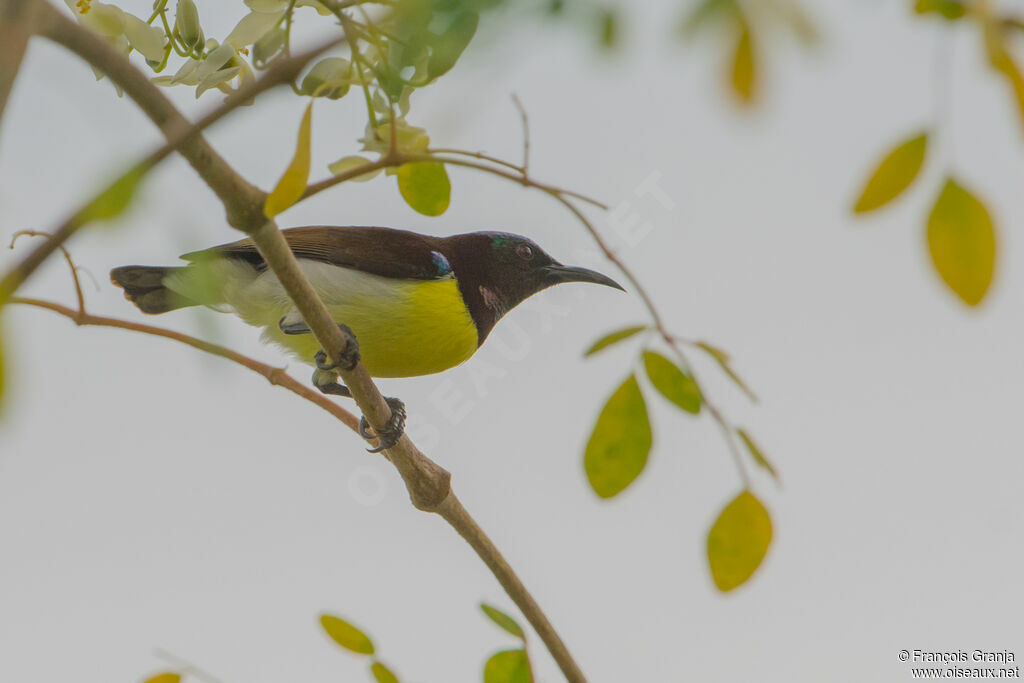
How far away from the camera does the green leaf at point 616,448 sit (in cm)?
149

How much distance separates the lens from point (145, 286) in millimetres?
4551

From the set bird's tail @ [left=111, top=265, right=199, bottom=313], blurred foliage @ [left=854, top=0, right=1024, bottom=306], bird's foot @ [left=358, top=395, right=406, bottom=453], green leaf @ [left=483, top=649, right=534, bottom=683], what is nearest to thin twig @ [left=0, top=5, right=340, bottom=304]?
blurred foliage @ [left=854, top=0, right=1024, bottom=306]

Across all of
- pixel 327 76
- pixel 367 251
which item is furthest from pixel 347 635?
pixel 367 251

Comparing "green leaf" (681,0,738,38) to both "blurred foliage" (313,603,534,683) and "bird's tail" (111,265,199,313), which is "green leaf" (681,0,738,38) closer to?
"blurred foliage" (313,603,534,683)

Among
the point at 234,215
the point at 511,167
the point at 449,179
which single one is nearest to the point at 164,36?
the point at 449,179

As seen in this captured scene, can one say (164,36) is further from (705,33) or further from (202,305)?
(705,33)

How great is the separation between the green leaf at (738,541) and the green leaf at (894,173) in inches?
20.3

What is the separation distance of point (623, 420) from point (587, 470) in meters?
0.09

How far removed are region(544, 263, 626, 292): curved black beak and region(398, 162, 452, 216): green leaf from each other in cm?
266

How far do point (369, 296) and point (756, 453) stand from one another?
9.68 feet

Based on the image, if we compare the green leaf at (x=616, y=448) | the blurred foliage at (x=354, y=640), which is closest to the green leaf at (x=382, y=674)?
the blurred foliage at (x=354, y=640)

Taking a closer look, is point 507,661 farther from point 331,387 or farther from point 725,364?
point 331,387

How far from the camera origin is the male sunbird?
4.18m

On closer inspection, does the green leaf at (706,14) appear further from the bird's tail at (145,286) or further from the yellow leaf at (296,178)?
the bird's tail at (145,286)
